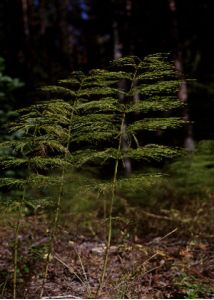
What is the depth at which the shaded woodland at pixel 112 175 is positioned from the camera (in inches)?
138

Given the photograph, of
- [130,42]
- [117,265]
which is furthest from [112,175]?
[130,42]

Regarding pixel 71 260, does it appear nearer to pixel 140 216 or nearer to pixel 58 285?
pixel 58 285

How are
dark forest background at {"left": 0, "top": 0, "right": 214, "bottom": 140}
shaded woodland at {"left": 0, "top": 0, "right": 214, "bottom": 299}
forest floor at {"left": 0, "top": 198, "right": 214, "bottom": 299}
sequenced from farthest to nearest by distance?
dark forest background at {"left": 0, "top": 0, "right": 214, "bottom": 140}, forest floor at {"left": 0, "top": 198, "right": 214, "bottom": 299}, shaded woodland at {"left": 0, "top": 0, "right": 214, "bottom": 299}

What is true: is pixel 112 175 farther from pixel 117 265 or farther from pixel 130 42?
pixel 130 42

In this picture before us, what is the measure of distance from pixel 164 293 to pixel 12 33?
10.7 meters

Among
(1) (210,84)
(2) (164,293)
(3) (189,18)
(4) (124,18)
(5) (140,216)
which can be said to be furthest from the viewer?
(3) (189,18)

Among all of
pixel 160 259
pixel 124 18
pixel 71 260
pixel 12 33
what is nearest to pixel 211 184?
pixel 160 259

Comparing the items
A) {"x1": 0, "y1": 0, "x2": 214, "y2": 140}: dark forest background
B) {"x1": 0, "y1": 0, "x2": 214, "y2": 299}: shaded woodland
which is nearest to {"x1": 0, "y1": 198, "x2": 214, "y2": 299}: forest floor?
{"x1": 0, "y1": 0, "x2": 214, "y2": 299}: shaded woodland

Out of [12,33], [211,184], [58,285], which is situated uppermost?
[12,33]

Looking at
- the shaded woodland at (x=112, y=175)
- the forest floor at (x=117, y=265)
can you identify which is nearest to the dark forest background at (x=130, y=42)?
the shaded woodland at (x=112, y=175)

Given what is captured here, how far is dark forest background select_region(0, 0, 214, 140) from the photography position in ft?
35.0

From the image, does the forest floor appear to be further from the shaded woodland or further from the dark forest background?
the dark forest background

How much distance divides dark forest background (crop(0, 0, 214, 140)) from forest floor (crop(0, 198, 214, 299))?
170 inches

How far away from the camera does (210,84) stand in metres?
10.9
